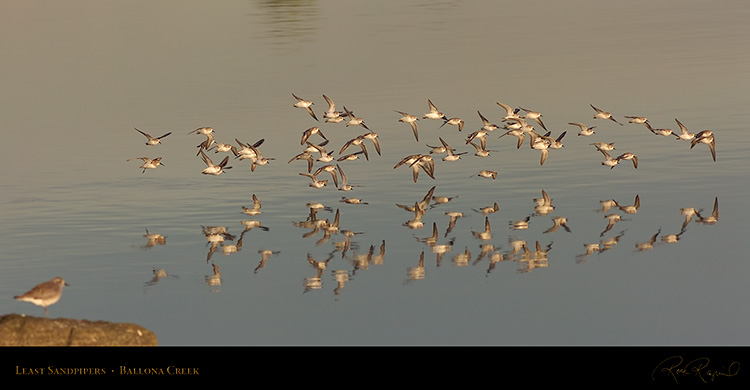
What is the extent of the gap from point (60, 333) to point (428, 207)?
15108 mm

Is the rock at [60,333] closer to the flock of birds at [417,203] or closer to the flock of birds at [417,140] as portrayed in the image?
the flock of birds at [417,203]

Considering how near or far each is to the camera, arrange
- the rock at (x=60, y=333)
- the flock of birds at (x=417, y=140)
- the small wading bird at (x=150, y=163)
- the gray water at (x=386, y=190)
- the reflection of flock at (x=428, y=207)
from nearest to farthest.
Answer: the rock at (x=60, y=333)
the gray water at (x=386, y=190)
the reflection of flock at (x=428, y=207)
the flock of birds at (x=417, y=140)
the small wading bird at (x=150, y=163)

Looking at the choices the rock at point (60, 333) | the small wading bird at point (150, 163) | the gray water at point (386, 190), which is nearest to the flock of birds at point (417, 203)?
the small wading bird at point (150, 163)

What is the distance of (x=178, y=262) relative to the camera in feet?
88.1

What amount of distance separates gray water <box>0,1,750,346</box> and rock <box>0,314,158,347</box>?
4378 mm

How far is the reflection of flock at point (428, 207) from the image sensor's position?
26.2 meters

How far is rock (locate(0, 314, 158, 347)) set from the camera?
1666 cm

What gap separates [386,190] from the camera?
108 feet

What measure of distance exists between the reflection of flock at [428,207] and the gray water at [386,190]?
164 millimetres

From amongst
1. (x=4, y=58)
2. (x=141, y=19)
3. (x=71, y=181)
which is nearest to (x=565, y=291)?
(x=71, y=181)

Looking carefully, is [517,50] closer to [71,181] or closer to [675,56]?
[675,56]

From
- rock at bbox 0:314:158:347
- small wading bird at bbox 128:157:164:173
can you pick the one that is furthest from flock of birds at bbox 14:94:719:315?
rock at bbox 0:314:158:347

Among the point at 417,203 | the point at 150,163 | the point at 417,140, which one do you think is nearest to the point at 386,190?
the point at 417,203

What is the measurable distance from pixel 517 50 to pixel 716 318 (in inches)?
1521
